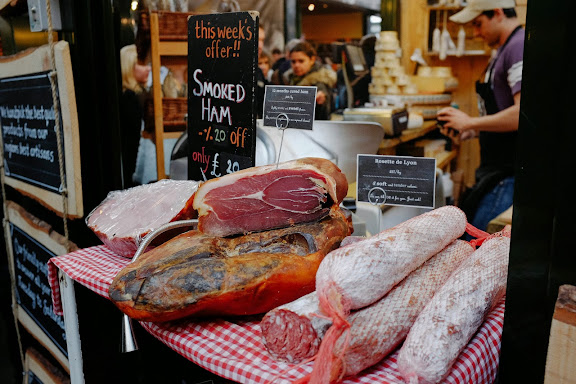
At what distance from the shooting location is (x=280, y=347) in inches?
38.6

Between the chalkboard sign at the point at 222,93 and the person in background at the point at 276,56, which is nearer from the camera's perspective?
the chalkboard sign at the point at 222,93

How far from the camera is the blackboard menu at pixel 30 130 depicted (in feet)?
7.57

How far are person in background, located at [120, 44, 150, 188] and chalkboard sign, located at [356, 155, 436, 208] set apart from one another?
1459 millimetres

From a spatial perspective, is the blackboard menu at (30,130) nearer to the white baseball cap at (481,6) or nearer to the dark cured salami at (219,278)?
the dark cured salami at (219,278)

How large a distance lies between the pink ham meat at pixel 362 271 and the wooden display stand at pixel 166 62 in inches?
73.7

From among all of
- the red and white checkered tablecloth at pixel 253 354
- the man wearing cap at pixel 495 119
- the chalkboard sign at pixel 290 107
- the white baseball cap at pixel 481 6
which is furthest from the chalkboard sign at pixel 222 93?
the white baseball cap at pixel 481 6

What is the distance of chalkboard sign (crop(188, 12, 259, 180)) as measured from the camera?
5.54ft

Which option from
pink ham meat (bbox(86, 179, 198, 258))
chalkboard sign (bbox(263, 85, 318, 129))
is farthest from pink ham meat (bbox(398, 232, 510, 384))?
pink ham meat (bbox(86, 179, 198, 258))

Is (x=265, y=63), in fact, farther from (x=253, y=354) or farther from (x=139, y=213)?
(x=253, y=354)

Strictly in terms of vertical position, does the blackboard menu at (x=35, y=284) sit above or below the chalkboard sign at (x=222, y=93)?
below

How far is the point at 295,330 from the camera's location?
3.15ft

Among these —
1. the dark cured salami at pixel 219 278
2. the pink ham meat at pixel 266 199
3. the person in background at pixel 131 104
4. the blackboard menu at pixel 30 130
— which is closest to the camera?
the dark cured salami at pixel 219 278

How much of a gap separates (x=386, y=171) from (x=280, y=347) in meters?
0.62

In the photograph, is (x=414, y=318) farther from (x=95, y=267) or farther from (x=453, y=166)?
(x=453, y=166)
